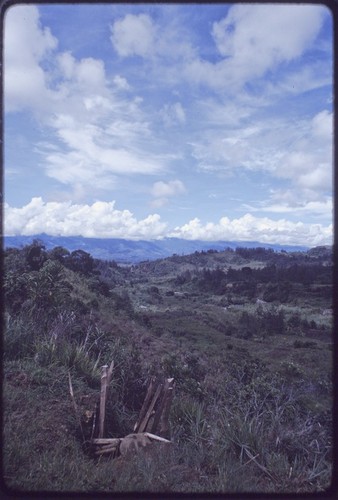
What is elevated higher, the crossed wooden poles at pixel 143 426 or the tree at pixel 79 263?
the tree at pixel 79 263

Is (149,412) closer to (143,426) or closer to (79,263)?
(143,426)

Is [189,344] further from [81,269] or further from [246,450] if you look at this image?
[246,450]

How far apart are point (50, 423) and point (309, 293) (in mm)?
3219

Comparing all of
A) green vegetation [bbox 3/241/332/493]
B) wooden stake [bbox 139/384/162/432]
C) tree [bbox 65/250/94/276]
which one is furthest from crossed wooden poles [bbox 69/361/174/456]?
tree [bbox 65/250/94/276]

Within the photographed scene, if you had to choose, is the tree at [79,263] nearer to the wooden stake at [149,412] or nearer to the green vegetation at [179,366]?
the green vegetation at [179,366]

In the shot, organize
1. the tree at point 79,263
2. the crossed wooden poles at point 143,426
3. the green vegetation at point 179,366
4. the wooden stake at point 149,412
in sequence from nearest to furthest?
1. the green vegetation at point 179,366
2. the crossed wooden poles at point 143,426
3. the wooden stake at point 149,412
4. the tree at point 79,263

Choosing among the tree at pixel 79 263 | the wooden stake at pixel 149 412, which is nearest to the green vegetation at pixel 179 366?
the tree at pixel 79 263

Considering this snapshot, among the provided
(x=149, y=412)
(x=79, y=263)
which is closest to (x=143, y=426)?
(x=149, y=412)

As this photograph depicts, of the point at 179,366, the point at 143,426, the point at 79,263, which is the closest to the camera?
the point at 143,426

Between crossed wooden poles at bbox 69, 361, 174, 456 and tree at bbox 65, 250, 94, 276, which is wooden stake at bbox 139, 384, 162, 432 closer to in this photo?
crossed wooden poles at bbox 69, 361, 174, 456

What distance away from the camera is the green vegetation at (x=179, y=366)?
274 centimetres

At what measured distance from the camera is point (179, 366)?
18.9ft

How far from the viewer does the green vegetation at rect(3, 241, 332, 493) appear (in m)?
2.74

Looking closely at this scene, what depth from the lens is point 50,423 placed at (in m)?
3.57
